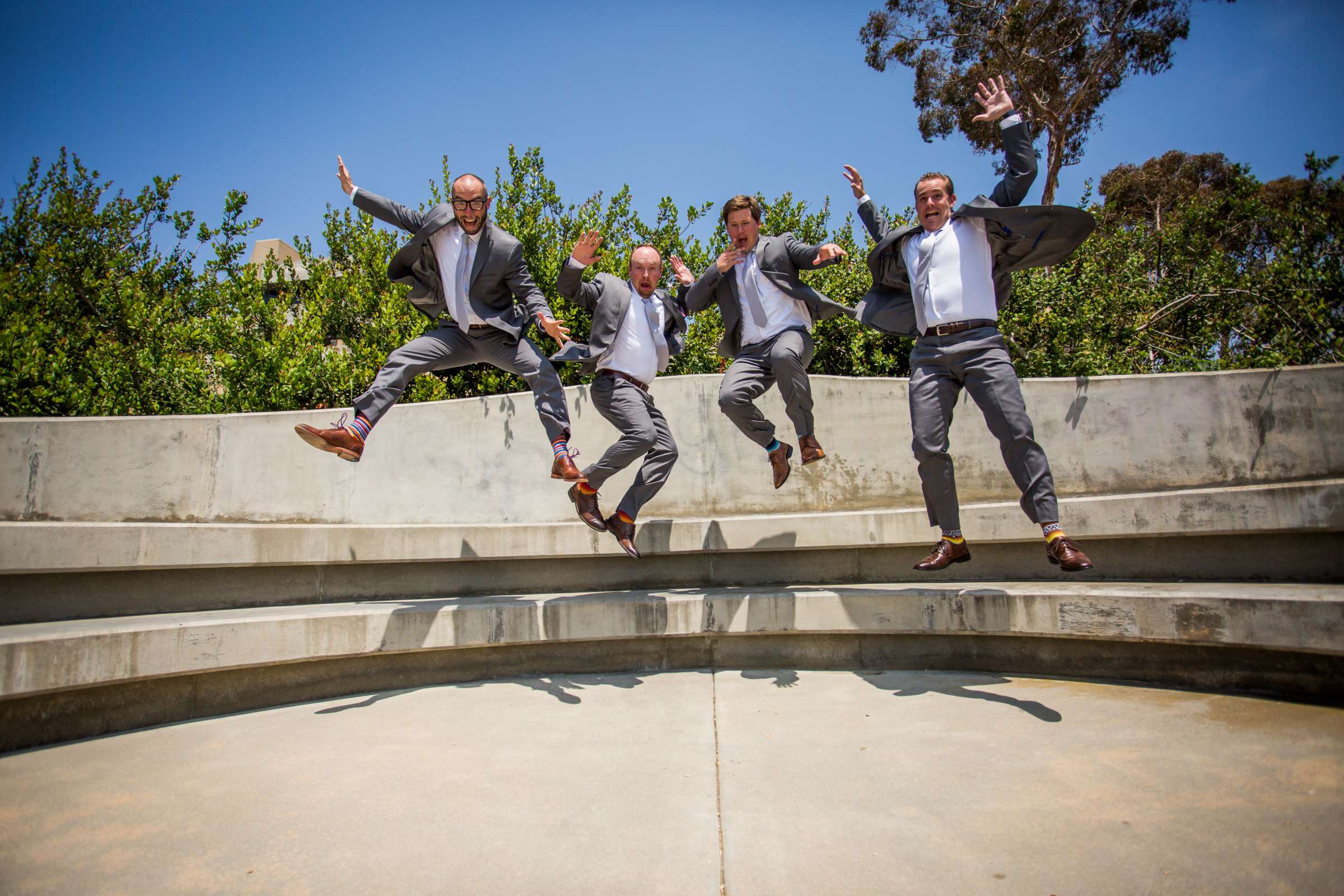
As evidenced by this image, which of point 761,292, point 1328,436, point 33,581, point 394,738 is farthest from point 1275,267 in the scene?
point 33,581

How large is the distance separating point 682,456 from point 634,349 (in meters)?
0.97

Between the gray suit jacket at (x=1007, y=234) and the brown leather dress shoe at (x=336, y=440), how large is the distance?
3.21 metres

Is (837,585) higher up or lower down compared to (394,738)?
higher up

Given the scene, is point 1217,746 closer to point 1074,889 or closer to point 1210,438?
point 1074,889

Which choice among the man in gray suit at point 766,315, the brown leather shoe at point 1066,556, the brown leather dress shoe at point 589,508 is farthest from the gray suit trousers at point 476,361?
the brown leather shoe at point 1066,556

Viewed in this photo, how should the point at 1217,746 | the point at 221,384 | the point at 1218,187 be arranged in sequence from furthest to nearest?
the point at 1218,187 < the point at 221,384 < the point at 1217,746

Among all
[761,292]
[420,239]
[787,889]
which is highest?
[420,239]

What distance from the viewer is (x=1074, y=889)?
1842 mm

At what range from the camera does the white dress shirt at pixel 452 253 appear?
15.5 feet

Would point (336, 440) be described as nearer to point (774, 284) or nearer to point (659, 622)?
point (659, 622)

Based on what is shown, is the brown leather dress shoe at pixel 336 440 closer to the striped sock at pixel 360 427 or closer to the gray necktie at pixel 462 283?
the striped sock at pixel 360 427

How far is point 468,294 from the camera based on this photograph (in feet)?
15.4

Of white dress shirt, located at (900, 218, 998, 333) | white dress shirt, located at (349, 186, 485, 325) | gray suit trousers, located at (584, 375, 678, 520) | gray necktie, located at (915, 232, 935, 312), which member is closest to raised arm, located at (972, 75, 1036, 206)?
white dress shirt, located at (900, 218, 998, 333)

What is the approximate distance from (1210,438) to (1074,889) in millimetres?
3912
